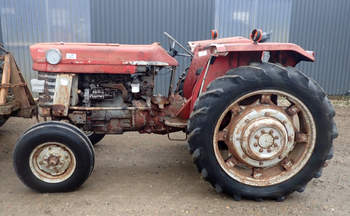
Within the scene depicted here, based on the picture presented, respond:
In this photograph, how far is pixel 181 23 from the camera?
773cm

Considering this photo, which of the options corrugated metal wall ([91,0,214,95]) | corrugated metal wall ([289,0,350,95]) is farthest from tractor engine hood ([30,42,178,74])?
corrugated metal wall ([289,0,350,95])

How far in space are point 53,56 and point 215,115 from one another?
5.65ft

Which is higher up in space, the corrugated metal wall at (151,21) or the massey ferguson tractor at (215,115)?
the corrugated metal wall at (151,21)

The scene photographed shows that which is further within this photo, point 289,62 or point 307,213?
point 289,62

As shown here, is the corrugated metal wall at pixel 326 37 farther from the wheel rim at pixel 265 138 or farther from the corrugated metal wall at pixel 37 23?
the wheel rim at pixel 265 138

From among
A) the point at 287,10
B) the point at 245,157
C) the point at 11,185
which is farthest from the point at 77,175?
the point at 287,10

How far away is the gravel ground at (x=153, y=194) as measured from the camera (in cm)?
263

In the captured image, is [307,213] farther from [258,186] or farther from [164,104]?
[164,104]

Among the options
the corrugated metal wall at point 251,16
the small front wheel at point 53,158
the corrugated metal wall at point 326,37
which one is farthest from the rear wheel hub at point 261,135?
the corrugated metal wall at point 326,37

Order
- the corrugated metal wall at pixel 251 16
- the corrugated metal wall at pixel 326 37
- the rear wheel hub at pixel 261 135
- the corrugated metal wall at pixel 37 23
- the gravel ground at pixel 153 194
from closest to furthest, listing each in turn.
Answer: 1. the gravel ground at pixel 153 194
2. the rear wheel hub at pixel 261 135
3. the corrugated metal wall at pixel 37 23
4. the corrugated metal wall at pixel 251 16
5. the corrugated metal wall at pixel 326 37

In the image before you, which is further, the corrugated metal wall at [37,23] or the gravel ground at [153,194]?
the corrugated metal wall at [37,23]

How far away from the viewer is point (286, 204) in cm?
279

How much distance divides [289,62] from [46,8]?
19.9 ft

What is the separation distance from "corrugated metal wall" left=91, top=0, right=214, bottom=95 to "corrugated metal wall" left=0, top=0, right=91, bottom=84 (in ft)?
1.17
